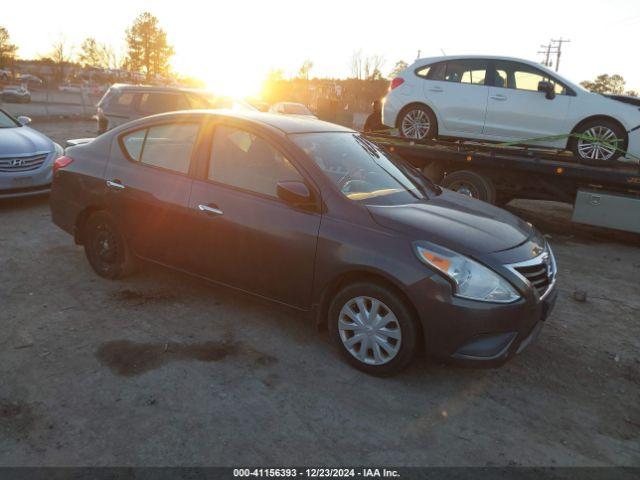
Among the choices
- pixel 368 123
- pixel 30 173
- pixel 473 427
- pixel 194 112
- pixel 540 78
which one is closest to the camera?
pixel 473 427

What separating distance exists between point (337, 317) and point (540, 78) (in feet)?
20.5

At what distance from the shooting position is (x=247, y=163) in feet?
12.8

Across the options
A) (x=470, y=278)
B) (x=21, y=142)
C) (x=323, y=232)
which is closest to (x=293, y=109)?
(x=21, y=142)

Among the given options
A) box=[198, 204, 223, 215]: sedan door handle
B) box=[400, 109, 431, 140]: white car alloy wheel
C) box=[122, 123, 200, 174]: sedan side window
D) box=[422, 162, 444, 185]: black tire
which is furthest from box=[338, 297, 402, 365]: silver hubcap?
box=[400, 109, 431, 140]: white car alloy wheel

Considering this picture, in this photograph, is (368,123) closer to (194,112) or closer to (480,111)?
(480,111)

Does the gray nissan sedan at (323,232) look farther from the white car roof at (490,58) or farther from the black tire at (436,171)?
the white car roof at (490,58)

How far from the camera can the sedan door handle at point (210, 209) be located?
3.86 meters

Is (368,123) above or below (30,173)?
above

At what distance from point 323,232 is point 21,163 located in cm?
570

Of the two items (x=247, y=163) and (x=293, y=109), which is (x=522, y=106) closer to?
(x=247, y=163)

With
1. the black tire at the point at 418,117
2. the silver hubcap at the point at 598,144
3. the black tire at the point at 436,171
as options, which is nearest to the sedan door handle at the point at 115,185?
the black tire at the point at 436,171

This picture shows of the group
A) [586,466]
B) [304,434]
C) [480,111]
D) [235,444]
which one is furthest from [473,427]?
[480,111]

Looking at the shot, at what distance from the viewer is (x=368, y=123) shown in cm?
1074

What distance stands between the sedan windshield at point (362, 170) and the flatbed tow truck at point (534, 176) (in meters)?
3.65
